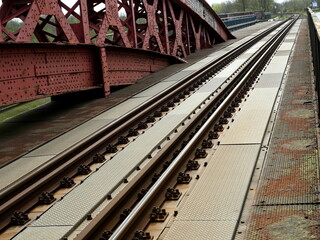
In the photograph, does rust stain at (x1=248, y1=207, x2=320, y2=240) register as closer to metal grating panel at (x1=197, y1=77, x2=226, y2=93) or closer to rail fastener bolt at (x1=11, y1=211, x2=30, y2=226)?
rail fastener bolt at (x1=11, y1=211, x2=30, y2=226)

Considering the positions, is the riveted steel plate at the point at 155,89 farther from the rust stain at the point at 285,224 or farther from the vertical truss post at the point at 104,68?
the rust stain at the point at 285,224

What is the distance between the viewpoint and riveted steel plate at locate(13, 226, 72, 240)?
19.3 feet

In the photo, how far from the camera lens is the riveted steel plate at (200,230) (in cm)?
536

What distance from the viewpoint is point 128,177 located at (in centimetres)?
775

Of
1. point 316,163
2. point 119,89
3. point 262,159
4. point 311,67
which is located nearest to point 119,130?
point 262,159

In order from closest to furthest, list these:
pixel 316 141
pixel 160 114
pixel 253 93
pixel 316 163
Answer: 1. pixel 316 163
2. pixel 316 141
3. pixel 160 114
4. pixel 253 93

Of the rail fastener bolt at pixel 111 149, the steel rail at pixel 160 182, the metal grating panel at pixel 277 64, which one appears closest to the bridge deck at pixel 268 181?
the steel rail at pixel 160 182

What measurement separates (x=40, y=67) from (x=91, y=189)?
5406 millimetres

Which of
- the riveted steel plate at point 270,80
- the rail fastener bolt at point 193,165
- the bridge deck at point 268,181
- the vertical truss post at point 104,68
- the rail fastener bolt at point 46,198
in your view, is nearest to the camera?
the bridge deck at point 268,181

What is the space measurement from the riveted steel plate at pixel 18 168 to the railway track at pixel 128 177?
1.41 ft

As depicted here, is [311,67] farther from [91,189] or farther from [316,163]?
[91,189]

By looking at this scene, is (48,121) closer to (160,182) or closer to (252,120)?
(252,120)

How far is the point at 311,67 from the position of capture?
706 inches

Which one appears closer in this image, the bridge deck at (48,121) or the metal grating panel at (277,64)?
the bridge deck at (48,121)
